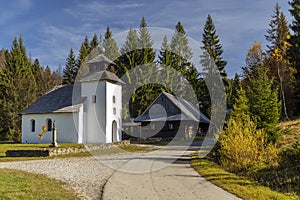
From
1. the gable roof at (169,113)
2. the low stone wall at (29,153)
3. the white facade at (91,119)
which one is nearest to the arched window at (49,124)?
the white facade at (91,119)

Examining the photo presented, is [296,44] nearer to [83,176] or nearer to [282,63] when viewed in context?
[282,63]

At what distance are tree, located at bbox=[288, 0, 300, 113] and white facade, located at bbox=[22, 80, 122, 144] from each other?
64.0 feet

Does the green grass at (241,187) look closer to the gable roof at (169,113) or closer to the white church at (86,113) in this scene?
the white church at (86,113)

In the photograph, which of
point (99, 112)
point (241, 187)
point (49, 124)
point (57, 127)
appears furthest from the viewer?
point (49, 124)

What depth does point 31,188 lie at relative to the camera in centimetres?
773

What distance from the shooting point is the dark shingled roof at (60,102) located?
91.6 ft

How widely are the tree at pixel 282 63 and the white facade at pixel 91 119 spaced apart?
658 inches

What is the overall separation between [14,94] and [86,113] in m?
16.5

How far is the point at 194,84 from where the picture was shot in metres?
47.4

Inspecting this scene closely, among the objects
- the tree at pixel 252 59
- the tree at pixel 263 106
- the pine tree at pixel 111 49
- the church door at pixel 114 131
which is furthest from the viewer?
the pine tree at pixel 111 49

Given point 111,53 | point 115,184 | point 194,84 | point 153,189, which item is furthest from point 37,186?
point 194,84

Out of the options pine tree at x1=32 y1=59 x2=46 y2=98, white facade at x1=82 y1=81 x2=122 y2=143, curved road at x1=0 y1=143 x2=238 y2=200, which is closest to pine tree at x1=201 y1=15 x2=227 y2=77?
white facade at x1=82 y1=81 x2=122 y2=143

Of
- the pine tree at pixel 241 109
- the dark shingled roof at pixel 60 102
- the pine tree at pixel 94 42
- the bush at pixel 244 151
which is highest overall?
the pine tree at pixel 94 42

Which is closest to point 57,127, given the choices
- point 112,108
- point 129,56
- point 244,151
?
point 112,108
